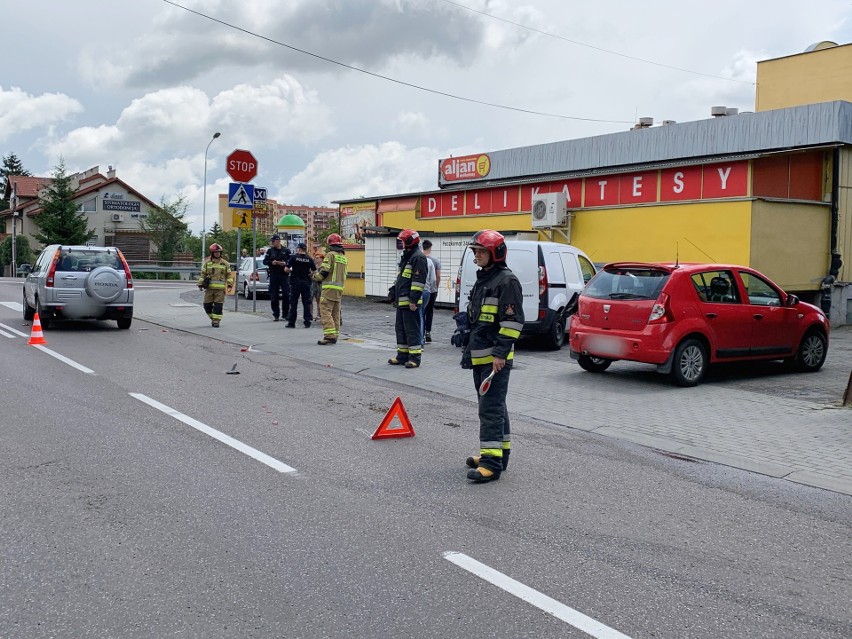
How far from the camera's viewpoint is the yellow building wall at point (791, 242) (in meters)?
18.6

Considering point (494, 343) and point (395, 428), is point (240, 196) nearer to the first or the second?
point (395, 428)

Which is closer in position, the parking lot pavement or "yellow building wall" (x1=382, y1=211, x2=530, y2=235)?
Result: the parking lot pavement

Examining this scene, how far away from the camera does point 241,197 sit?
63.4 feet

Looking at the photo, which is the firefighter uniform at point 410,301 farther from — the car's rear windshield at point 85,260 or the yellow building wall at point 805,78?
→ the yellow building wall at point 805,78

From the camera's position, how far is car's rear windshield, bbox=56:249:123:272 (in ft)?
52.9

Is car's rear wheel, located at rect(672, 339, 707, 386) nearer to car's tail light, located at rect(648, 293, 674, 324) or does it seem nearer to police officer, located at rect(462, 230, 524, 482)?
car's tail light, located at rect(648, 293, 674, 324)

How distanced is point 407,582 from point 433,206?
82.6ft

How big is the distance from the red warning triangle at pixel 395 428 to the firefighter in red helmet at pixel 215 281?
10.1 metres

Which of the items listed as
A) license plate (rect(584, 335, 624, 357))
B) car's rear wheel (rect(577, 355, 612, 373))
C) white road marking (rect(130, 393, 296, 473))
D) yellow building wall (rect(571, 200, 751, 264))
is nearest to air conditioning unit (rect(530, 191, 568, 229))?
yellow building wall (rect(571, 200, 751, 264))

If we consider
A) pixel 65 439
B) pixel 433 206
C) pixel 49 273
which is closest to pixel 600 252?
pixel 433 206

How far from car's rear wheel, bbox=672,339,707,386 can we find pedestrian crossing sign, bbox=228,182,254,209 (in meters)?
11.8

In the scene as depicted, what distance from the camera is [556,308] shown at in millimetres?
14633

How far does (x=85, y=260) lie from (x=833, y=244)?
16.8 m

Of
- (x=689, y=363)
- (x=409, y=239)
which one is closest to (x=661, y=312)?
(x=689, y=363)
